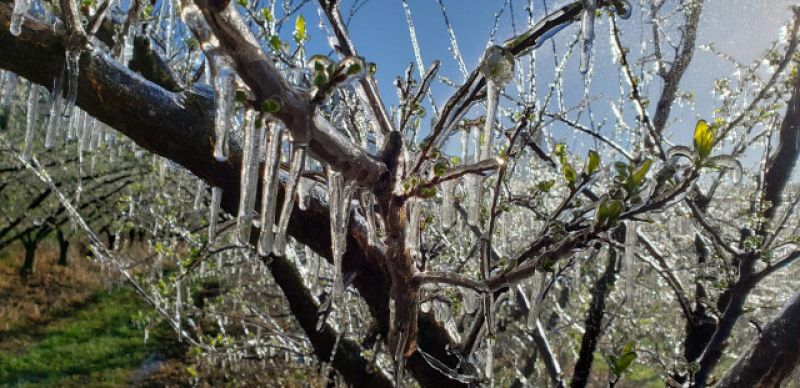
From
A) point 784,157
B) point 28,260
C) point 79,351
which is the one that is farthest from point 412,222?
point 28,260

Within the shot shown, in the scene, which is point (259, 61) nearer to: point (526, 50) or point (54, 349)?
point (526, 50)

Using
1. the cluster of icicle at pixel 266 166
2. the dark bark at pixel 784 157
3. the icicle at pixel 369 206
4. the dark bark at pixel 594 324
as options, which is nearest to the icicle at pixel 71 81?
the cluster of icicle at pixel 266 166

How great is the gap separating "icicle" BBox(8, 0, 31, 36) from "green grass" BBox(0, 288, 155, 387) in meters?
11.4

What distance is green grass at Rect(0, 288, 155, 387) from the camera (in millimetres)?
10914

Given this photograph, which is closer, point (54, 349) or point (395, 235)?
point (395, 235)

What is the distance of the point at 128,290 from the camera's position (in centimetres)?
1791

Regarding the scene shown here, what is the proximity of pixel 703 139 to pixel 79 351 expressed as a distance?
14.7m

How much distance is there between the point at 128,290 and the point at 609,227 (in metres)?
19.6

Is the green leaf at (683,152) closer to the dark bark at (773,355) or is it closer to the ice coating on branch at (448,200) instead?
the ice coating on branch at (448,200)

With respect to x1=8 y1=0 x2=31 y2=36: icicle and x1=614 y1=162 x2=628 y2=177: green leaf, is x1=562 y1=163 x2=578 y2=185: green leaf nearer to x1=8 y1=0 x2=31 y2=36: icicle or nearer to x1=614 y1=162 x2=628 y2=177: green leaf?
x1=614 y1=162 x2=628 y2=177: green leaf

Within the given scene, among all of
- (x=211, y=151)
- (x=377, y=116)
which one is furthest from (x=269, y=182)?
(x=211, y=151)

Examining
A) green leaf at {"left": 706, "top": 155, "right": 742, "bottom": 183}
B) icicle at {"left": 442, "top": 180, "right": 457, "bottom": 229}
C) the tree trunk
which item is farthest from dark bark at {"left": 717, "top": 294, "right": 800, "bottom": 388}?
the tree trunk

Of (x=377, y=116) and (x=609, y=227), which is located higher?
(x=377, y=116)

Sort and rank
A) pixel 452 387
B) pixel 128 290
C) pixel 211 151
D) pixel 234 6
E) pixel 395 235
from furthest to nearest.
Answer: pixel 128 290, pixel 452 387, pixel 211 151, pixel 395 235, pixel 234 6
